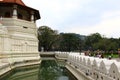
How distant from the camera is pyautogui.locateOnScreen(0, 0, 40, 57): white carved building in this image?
31859mm

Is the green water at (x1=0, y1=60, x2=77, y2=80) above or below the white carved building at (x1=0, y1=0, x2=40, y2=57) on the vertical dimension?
below

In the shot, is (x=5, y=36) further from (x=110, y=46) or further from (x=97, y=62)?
(x=110, y=46)

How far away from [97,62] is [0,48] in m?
15.7

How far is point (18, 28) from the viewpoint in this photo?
34.7 m

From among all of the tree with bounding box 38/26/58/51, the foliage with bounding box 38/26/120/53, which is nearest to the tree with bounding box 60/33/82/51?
the foliage with bounding box 38/26/120/53

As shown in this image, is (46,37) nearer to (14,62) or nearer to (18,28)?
(18,28)

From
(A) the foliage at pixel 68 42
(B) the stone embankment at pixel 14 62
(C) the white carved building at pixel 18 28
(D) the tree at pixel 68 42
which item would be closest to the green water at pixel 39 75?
(B) the stone embankment at pixel 14 62

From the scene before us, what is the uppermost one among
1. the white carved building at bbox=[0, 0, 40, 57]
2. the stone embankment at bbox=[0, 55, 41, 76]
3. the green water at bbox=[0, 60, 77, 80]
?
the white carved building at bbox=[0, 0, 40, 57]

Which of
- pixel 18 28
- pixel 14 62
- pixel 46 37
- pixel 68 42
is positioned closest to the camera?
pixel 14 62

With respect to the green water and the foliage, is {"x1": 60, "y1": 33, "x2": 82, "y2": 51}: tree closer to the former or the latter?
the foliage

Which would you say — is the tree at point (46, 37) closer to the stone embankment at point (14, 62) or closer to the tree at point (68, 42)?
the tree at point (68, 42)

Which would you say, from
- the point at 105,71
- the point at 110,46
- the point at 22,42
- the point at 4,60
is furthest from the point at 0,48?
the point at 110,46

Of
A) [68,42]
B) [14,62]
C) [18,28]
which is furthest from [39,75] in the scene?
[68,42]

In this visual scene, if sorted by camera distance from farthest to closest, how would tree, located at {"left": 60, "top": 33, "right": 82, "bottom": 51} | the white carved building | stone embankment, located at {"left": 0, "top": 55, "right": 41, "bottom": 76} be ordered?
1. tree, located at {"left": 60, "top": 33, "right": 82, "bottom": 51}
2. the white carved building
3. stone embankment, located at {"left": 0, "top": 55, "right": 41, "bottom": 76}
